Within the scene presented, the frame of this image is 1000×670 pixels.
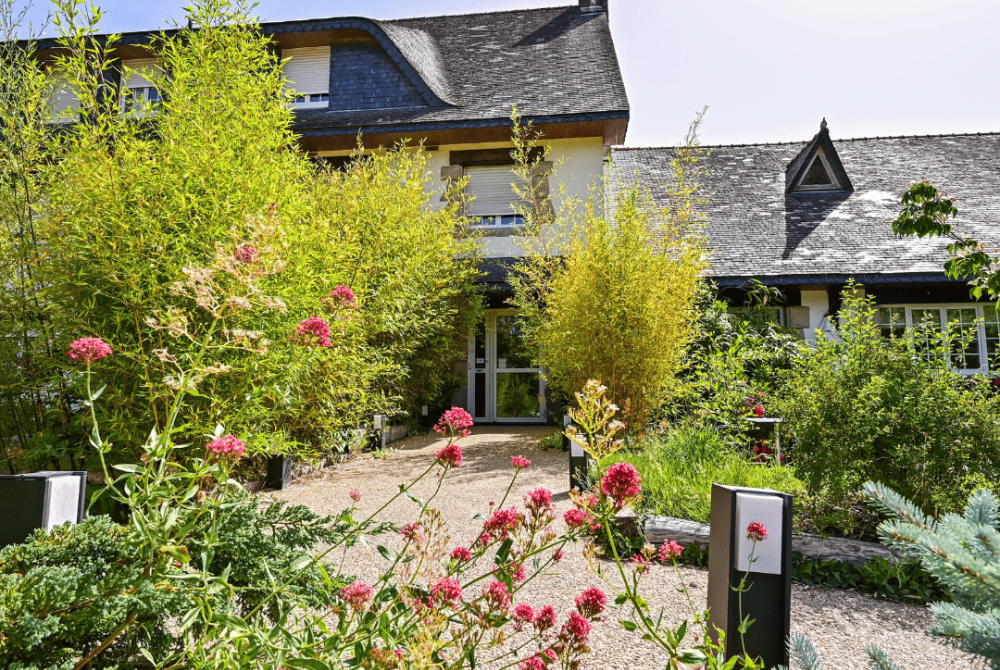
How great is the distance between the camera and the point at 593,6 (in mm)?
12055

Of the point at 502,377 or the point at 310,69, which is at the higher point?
the point at 310,69

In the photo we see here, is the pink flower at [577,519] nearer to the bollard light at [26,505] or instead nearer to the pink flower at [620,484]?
the pink flower at [620,484]

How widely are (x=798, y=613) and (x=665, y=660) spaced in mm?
800

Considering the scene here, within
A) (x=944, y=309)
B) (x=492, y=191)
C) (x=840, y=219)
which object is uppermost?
(x=492, y=191)

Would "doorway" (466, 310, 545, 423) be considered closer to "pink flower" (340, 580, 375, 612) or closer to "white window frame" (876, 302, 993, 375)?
"white window frame" (876, 302, 993, 375)

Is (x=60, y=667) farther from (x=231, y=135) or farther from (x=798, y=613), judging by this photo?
(x=231, y=135)

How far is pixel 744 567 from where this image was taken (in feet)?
5.56

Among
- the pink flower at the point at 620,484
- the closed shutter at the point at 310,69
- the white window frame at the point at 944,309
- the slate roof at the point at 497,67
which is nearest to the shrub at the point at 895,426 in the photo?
the pink flower at the point at 620,484

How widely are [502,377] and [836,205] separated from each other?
20.8 ft

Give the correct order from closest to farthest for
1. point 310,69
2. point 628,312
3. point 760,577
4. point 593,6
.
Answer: point 760,577
point 628,312
point 310,69
point 593,6

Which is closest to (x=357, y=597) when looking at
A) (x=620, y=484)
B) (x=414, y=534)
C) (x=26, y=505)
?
(x=414, y=534)

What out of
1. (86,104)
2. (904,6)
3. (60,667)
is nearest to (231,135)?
(86,104)

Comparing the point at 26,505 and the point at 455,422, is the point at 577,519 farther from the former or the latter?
the point at 26,505

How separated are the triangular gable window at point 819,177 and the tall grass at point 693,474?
7542 mm
